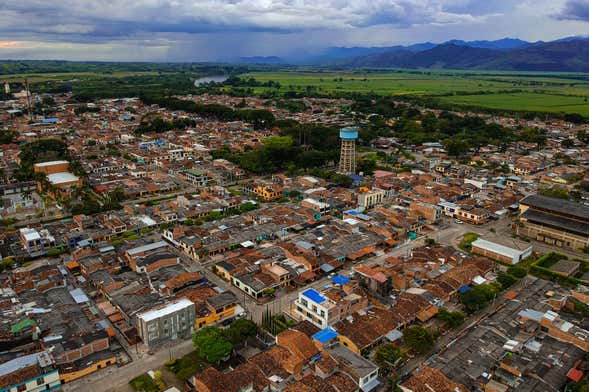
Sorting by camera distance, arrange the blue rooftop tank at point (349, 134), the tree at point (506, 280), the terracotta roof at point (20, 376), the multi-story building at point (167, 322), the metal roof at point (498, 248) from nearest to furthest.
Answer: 1. the terracotta roof at point (20, 376)
2. the multi-story building at point (167, 322)
3. the tree at point (506, 280)
4. the metal roof at point (498, 248)
5. the blue rooftop tank at point (349, 134)

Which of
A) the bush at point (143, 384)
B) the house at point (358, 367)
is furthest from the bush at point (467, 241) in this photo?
the bush at point (143, 384)

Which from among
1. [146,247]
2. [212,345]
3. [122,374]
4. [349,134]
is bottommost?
[122,374]

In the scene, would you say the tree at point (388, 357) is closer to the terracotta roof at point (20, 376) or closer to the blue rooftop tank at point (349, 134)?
Result: the terracotta roof at point (20, 376)

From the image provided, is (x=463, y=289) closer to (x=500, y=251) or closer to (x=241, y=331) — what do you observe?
(x=500, y=251)

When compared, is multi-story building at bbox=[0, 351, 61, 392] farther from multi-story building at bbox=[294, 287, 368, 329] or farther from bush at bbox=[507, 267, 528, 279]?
bush at bbox=[507, 267, 528, 279]

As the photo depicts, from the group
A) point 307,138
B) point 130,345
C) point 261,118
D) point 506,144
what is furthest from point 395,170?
point 130,345

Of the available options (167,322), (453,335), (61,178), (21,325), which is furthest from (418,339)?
(61,178)
